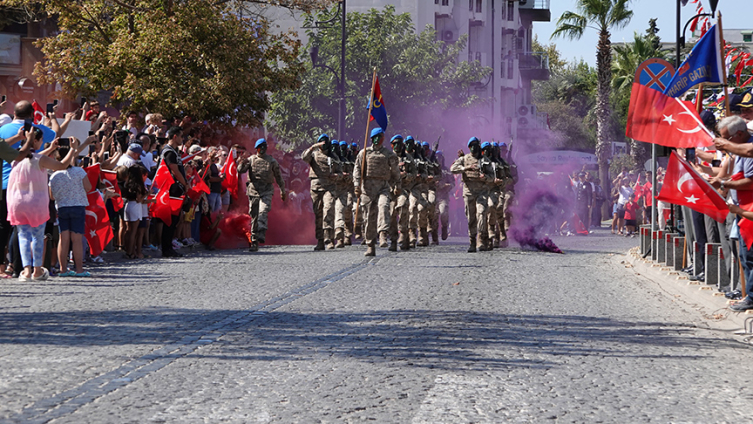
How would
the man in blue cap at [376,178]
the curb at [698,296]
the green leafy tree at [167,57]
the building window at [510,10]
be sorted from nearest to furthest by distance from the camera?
the curb at [698,296] < the man in blue cap at [376,178] < the green leafy tree at [167,57] < the building window at [510,10]

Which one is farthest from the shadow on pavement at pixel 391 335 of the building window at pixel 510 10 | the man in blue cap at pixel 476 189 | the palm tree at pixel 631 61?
the building window at pixel 510 10

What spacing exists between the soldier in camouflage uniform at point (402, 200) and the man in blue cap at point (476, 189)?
3.19 ft

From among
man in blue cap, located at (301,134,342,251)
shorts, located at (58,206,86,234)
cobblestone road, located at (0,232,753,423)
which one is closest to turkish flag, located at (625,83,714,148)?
cobblestone road, located at (0,232,753,423)

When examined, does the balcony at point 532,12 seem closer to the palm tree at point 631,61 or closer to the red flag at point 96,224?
the palm tree at point 631,61

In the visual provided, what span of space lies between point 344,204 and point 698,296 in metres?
10.0

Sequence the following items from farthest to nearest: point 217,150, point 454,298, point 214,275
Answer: point 217,150 → point 214,275 → point 454,298

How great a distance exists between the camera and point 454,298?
35.5ft

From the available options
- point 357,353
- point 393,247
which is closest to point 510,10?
point 393,247

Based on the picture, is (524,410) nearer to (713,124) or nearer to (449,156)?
(713,124)

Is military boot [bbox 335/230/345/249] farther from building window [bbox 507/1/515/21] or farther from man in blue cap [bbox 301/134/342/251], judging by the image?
building window [bbox 507/1/515/21]

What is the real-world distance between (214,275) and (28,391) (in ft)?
25.6

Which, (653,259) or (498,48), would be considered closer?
(653,259)

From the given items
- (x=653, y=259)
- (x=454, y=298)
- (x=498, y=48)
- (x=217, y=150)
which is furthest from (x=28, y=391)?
(x=498, y=48)

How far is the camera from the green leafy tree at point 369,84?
44531mm
